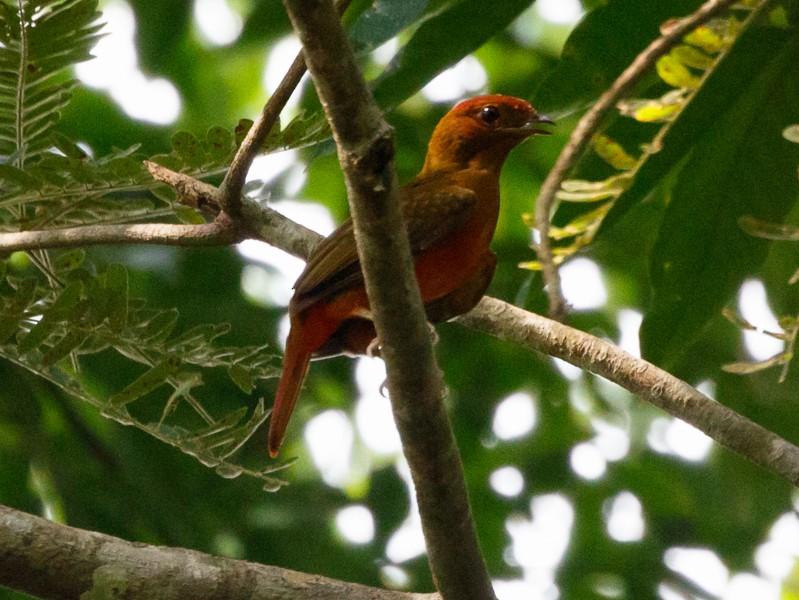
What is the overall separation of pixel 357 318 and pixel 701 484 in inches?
108

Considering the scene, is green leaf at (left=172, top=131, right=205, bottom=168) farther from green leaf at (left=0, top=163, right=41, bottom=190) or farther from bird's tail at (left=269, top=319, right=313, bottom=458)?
bird's tail at (left=269, top=319, right=313, bottom=458)

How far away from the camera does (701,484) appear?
18.9 ft

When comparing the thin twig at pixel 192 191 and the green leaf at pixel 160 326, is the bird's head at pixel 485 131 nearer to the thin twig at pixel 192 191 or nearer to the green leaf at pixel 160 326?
the thin twig at pixel 192 191

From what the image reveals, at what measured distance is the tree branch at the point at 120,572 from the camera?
2494 millimetres

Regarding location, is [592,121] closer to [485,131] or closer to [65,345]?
[65,345]

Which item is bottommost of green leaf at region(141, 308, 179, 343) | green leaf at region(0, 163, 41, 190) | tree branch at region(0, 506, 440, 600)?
tree branch at region(0, 506, 440, 600)

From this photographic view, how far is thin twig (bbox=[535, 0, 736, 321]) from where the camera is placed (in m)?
2.49

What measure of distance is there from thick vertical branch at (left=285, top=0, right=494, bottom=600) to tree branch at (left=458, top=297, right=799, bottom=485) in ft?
2.17

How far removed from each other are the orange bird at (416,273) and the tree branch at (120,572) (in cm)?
76

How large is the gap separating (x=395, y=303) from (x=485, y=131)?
7.23 ft

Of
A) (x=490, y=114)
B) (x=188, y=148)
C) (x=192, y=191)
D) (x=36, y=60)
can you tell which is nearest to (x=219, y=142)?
(x=188, y=148)

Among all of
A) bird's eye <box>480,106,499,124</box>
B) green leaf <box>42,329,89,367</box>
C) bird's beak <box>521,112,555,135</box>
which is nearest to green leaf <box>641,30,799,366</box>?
bird's beak <box>521,112,555,135</box>

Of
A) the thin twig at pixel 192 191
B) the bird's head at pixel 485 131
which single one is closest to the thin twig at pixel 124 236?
the thin twig at pixel 192 191

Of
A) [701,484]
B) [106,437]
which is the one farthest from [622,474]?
[106,437]
